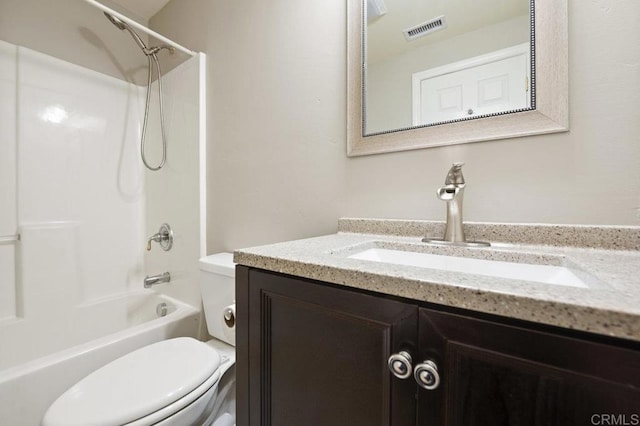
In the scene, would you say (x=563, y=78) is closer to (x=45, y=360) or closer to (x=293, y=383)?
(x=293, y=383)

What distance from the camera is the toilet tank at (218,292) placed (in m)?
1.12

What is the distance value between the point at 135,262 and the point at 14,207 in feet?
2.16

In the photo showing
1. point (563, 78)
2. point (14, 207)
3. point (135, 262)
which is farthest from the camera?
point (135, 262)

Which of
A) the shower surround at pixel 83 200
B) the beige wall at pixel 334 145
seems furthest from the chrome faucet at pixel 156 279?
the beige wall at pixel 334 145

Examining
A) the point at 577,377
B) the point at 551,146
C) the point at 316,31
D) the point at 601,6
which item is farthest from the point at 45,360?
the point at 601,6

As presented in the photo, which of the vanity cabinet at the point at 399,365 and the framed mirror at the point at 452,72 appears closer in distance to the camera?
the vanity cabinet at the point at 399,365

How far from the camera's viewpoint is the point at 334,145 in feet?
3.38

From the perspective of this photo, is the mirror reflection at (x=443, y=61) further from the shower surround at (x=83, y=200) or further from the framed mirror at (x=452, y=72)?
the shower surround at (x=83, y=200)

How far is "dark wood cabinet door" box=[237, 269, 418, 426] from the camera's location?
0.42 m

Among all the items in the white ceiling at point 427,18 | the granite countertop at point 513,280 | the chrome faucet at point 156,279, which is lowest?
the chrome faucet at point 156,279

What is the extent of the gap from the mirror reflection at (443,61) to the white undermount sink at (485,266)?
0.41m

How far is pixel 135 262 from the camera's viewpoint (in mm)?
1833

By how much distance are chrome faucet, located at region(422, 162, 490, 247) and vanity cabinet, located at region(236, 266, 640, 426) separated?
0.39m

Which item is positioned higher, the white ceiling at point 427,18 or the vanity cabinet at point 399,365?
the white ceiling at point 427,18
